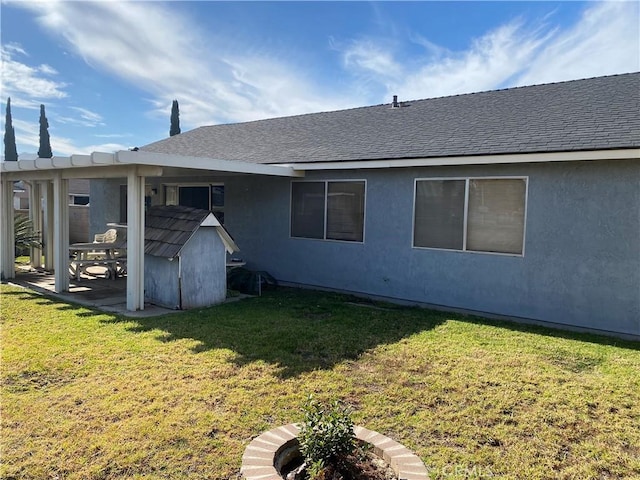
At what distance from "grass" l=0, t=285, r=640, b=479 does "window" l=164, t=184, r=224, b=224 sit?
5.25 meters

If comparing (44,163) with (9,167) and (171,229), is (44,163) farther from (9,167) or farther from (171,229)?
(171,229)

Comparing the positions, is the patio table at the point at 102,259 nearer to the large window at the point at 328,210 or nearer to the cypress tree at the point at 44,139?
the large window at the point at 328,210

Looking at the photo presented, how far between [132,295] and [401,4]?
33.7 feet

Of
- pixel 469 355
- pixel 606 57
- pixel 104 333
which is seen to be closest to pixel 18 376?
pixel 104 333

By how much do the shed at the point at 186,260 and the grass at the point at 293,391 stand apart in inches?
29.2

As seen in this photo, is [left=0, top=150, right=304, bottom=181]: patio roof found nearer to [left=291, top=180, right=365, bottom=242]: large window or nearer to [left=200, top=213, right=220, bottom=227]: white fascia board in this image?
[left=291, top=180, right=365, bottom=242]: large window

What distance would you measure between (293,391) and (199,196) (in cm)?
909

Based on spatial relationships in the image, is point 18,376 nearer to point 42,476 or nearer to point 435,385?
point 42,476

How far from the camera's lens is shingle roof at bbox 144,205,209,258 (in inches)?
299

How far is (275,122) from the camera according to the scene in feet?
46.1

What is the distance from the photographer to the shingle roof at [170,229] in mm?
7605

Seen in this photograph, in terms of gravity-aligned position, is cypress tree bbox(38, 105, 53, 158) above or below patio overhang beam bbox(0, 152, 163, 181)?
above

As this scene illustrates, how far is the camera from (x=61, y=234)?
8.62 meters

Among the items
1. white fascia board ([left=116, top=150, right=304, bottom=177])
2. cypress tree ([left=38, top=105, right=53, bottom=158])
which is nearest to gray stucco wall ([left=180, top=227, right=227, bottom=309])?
white fascia board ([left=116, top=150, right=304, bottom=177])
